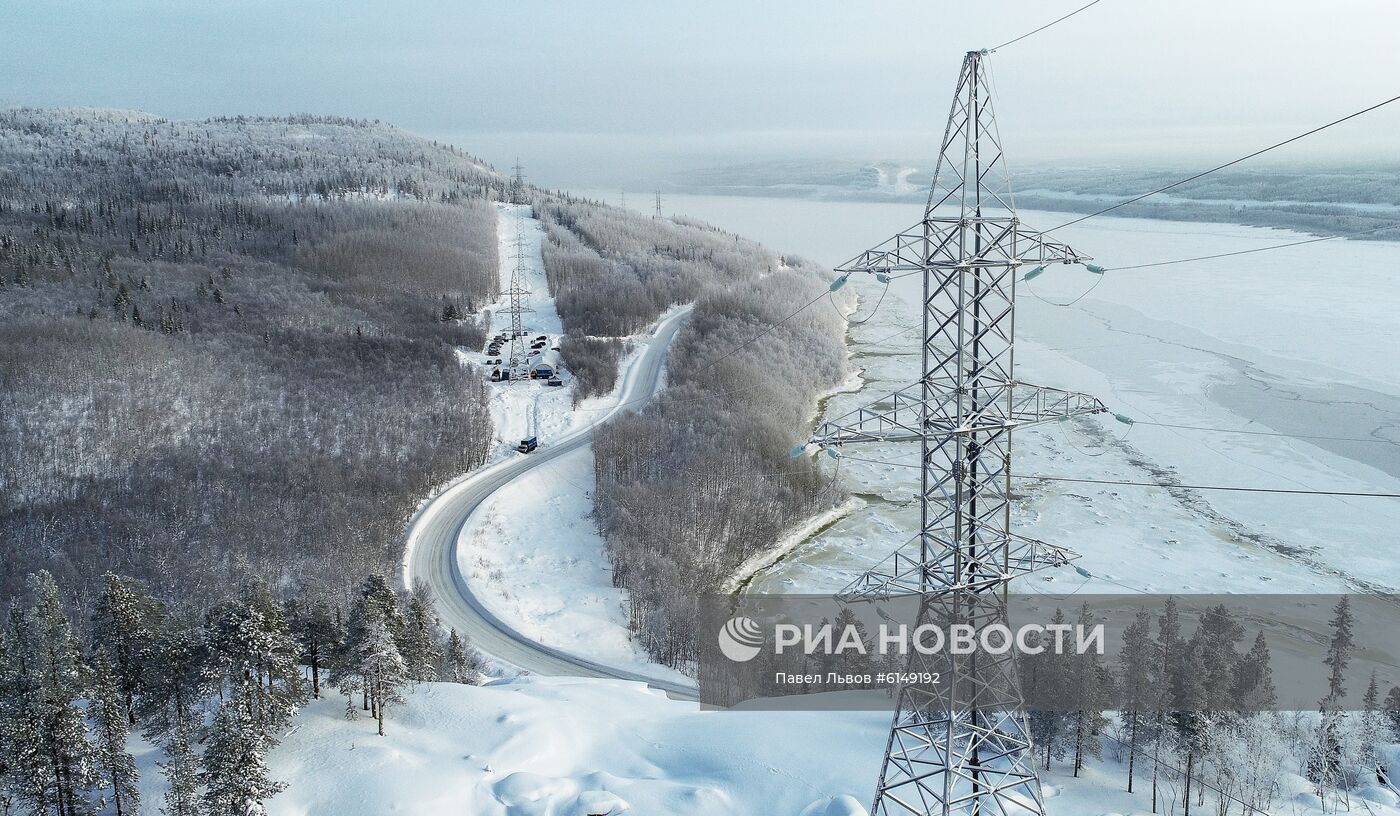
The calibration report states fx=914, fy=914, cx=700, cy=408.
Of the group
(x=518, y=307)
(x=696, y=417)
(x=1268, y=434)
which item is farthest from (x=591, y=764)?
(x=518, y=307)

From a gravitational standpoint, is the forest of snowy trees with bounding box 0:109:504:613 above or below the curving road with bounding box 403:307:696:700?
above

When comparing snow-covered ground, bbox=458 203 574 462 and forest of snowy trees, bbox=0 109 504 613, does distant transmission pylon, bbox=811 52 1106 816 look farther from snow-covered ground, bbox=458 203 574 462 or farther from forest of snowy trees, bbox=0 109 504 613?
snow-covered ground, bbox=458 203 574 462

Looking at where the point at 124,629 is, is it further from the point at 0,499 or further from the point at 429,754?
the point at 0,499

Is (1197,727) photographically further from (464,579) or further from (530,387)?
(530,387)

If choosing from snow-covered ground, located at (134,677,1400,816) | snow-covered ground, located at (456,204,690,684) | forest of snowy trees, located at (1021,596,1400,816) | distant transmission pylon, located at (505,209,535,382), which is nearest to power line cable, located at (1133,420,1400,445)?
forest of snowy trees, located at (1021,596,1400,816)

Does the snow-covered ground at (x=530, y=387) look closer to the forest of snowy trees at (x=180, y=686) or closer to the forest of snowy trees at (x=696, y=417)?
the forest of snowy trees at (x=696, y=417)

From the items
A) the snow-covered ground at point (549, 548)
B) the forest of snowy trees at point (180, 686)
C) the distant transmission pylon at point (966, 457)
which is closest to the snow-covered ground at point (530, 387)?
the snow-covered ground at point (549, 548)

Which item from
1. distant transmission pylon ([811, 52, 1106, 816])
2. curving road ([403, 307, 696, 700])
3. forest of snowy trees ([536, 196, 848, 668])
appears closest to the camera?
distant transmission pylon ([811, 52, 1106, 816])
